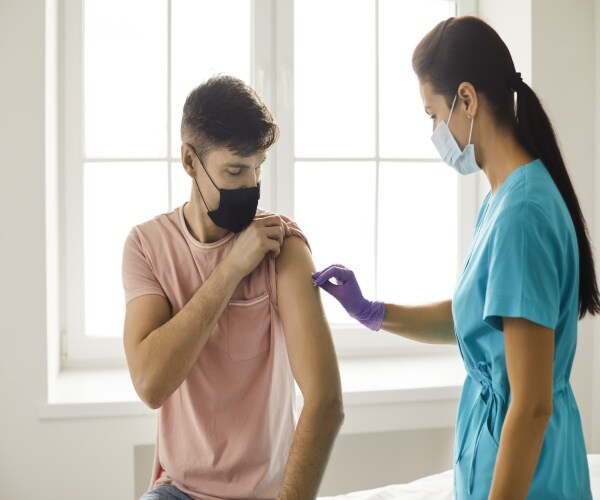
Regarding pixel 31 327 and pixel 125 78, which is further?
pixel 125 78

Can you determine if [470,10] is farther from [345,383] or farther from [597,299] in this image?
[597,299]

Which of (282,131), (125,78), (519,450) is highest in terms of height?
(125,78)

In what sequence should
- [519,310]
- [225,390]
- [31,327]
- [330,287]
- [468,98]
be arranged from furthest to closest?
[31,327] < [330,287] < [225,390] < [468,98] < [519,310]

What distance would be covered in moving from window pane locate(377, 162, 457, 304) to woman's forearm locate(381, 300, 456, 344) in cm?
106

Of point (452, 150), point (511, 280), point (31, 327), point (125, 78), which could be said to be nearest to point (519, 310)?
point (511, 280)

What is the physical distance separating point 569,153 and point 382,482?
137 cm

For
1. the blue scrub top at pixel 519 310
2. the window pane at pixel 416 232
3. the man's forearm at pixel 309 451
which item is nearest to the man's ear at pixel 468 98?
the blue scrub top at pixel 519 310

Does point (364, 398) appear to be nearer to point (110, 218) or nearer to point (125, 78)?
point (110, 218)

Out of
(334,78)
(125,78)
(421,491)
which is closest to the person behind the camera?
(421,491)

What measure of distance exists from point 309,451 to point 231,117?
723 mm

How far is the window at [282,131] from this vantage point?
104 inches

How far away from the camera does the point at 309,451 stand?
150 centimetres

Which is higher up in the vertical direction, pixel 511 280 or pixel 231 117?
pixel 231 117

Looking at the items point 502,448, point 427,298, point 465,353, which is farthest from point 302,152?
point 502,448
